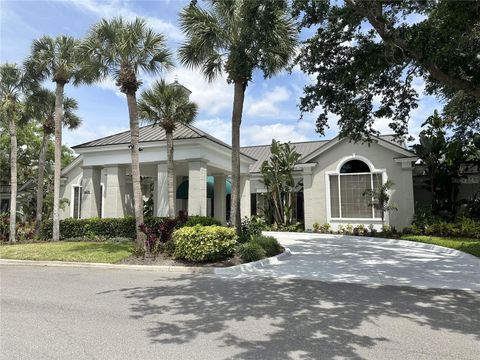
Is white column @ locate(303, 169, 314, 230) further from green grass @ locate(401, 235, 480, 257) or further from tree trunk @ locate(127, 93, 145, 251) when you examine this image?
tree trunk @ locate(127, 93, 145, 251)

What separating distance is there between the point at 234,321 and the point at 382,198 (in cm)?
1538

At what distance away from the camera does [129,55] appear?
1337 centimetres

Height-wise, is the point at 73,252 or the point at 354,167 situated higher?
the point at 354,167

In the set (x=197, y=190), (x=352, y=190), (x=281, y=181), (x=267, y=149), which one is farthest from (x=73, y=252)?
(x=267, y=149)

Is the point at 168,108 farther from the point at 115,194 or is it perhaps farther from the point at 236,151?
the point at 115,194

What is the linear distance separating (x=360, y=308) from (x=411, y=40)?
6.68 metres

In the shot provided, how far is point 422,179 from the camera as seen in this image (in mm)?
21453

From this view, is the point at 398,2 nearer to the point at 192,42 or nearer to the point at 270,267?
the point at 192,42

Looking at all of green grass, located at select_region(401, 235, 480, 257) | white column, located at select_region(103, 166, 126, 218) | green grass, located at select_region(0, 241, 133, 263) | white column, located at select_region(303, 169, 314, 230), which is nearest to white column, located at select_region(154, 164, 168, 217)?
white column, located at select_region(103, 166, 126, 218)

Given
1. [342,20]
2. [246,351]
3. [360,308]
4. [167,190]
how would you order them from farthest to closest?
1. [167,190]
2. [342,20]
3. [360,308]
4. [246,351]

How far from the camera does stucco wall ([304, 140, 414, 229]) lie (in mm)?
19891

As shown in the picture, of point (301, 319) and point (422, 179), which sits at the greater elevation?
point (422, 179)

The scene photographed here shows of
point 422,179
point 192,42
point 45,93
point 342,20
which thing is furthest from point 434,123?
point 45,93

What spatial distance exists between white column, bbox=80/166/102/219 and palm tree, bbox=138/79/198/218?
5103 millimetres
